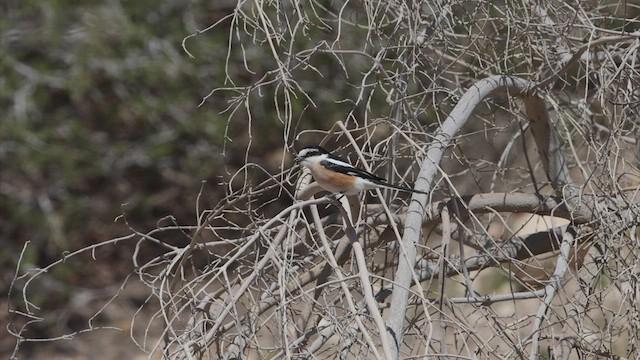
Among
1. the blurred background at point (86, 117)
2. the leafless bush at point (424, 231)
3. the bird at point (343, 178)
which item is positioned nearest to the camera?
the leafless bush at point (424, 231)

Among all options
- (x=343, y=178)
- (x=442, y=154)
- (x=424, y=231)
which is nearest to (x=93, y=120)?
(x=424, y=231)

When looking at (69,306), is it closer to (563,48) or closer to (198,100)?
(198,100)

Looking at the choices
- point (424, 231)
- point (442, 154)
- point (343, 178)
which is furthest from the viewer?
point (424, 231)

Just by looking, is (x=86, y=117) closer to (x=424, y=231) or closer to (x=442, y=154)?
(x=424, y=231)

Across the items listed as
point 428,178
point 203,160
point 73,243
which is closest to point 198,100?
point 203,160

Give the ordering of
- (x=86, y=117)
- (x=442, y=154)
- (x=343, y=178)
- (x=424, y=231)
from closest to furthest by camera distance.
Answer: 1. (x=442, y=154)
2. (x=343, y=178)
3. (x=424, y=231)
4. (x=86, y=117)

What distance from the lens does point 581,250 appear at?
10.9 feet

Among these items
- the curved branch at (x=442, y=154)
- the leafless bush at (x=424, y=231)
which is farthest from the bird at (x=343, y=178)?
the curved branch at (x=442, y=154)

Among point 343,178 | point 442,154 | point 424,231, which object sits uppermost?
point 442,154

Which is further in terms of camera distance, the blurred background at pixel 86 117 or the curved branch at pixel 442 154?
the blurred background at pixel 86 117

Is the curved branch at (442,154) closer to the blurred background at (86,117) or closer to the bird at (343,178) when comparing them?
the bird at (343,178)

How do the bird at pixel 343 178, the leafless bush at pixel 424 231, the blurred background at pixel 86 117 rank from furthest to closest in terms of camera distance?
the blurred background at pixel 86 117 → the bird at pixel 343 178 → the leafless bush at pixel 424 231

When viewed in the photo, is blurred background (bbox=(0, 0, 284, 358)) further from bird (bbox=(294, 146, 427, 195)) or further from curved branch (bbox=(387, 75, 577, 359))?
bird (bbox=(294, 146, 427, 195))

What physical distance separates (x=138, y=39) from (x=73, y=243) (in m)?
1.58
